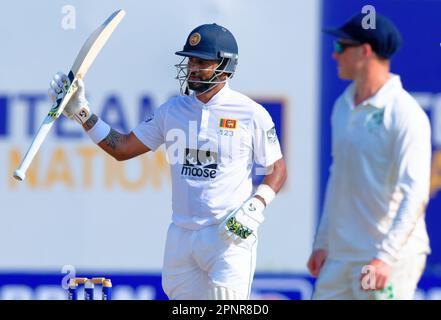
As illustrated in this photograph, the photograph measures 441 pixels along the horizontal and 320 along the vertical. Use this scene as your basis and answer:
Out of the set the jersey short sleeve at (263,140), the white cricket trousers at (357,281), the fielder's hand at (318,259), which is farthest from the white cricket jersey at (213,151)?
the white cricket trousers at (357,281)

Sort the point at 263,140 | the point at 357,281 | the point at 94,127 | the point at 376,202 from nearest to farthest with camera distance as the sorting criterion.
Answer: the point at 357,281 → the point at 376,202 → the point at 263,140 → the point at 94,127

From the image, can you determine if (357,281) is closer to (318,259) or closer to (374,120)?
(318,259)

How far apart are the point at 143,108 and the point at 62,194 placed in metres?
Result: 0.63

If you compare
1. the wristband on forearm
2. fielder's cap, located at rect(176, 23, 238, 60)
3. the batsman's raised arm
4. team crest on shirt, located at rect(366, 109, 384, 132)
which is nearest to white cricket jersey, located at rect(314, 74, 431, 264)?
team crest on shirt, located at rect(366, 109, 384, 132)

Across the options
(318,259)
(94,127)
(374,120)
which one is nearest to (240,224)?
(318,259)

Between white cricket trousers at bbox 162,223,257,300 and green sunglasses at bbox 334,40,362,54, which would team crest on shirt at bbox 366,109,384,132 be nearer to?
green sunglasses at bbox 334,40,362,54

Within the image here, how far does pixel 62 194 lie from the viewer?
6293 mm

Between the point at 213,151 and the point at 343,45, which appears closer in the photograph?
the point at 213,151

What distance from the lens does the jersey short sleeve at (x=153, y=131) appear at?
528cm

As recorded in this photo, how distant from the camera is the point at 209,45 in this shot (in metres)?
5.12

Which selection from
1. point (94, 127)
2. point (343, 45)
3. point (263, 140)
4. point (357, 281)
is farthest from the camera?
point (343, 45)

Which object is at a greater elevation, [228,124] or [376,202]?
[228,124]

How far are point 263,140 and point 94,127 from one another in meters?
0.77

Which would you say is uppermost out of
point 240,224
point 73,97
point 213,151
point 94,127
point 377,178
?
point 73,97
